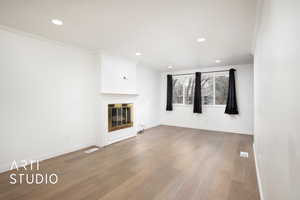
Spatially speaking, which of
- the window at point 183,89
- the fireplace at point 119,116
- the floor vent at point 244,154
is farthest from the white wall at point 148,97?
the floor vent at point 244,154

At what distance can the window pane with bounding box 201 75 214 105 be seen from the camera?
5.50m

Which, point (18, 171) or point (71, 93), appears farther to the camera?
point (71, 93)

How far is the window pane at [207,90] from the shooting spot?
18.1 ft

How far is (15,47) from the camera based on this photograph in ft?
8.23

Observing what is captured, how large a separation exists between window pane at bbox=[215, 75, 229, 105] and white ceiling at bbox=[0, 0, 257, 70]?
2065 millimetres

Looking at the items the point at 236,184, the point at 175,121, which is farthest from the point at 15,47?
the point at 175,121

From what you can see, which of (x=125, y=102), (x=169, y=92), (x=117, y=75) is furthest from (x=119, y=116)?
(x=169, y=92)

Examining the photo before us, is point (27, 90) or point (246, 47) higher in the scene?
point (246, 47)

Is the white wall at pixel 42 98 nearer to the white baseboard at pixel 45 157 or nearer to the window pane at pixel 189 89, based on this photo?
the white baseboard at pixel 45 157

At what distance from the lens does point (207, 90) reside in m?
5.59

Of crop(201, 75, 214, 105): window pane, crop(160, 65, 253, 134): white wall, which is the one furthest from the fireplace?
crop(201, 75, 214, 105): window pane

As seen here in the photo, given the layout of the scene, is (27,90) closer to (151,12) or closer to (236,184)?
(151,12)

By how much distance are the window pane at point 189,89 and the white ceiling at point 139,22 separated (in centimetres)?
263

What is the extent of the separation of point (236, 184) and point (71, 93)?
3643 mm
